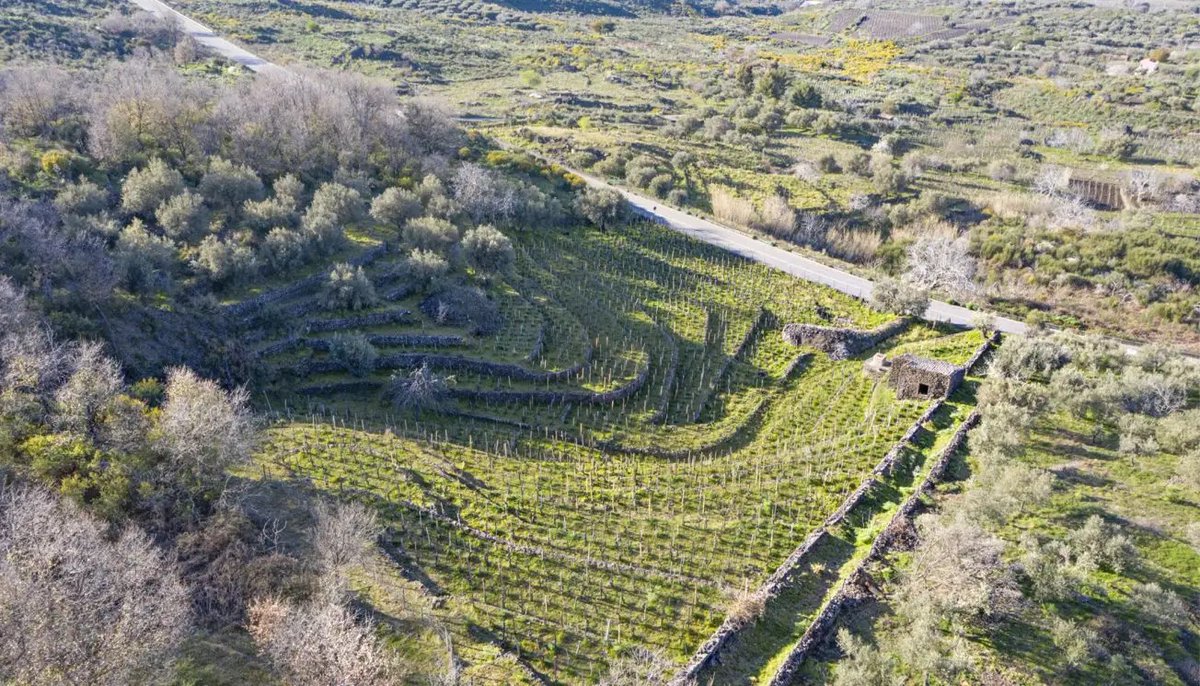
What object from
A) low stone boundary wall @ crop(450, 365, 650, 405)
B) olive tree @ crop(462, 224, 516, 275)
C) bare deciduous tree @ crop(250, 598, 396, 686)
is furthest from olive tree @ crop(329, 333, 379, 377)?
bare deciduous tree @ crop(250, 598, 396, 686)

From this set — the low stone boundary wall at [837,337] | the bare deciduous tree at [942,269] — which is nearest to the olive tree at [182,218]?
the low stone boundary wall at [837,337]

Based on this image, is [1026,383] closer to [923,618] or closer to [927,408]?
[927,408]

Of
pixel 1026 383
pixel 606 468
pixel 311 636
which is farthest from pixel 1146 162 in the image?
pixel 311 636

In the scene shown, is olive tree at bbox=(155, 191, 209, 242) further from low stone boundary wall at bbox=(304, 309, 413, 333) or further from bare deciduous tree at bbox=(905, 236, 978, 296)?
bare deciduous tree at bbox=(905, 236, 978, 296)

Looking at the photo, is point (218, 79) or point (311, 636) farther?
point (218, 79)

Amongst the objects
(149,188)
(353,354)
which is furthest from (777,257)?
(149,188)

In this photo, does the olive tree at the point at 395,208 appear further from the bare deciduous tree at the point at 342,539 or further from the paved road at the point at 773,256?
the bare deciduous tree at the point at 342,539
